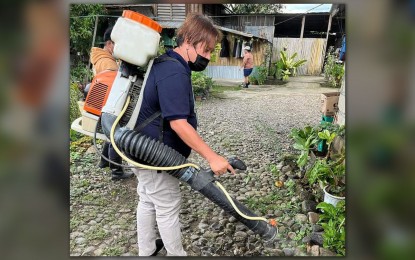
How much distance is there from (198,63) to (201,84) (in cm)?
24

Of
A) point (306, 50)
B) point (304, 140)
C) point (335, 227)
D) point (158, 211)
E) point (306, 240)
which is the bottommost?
point (306, 240)

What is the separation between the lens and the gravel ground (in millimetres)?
2236

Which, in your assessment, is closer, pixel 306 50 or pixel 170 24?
pixel 170 24

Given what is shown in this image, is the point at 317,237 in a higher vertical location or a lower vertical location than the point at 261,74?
lower

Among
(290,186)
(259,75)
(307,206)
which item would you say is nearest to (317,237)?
(307,206)

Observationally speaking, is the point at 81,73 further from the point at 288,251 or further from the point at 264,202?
the point at 288,251

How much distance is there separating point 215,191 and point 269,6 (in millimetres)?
1061

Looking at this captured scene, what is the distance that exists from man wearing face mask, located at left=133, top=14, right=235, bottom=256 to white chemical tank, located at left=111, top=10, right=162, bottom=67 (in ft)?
0.23

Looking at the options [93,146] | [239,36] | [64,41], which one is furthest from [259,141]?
[64,41]

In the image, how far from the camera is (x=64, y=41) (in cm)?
207

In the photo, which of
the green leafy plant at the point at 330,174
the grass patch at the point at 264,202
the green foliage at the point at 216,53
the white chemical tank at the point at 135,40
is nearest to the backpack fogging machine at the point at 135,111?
the white chemical tank at the point at 135,40

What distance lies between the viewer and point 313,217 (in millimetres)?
2232


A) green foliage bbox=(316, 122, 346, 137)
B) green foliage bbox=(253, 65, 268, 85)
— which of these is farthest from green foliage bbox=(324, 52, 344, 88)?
green foliage bbox=(253, 65, 268, 85)
